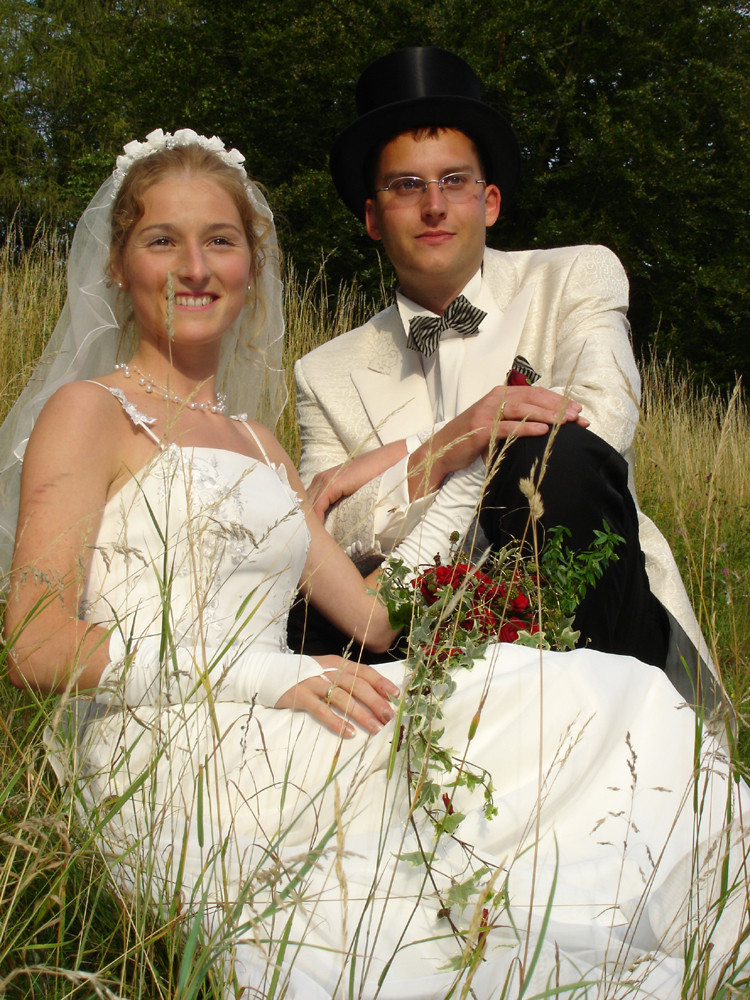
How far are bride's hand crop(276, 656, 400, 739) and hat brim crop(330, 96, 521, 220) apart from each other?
237 centimetres

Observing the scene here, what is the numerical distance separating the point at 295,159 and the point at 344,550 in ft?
38.4

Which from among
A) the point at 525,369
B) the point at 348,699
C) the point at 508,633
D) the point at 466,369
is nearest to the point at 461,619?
the point at 508,633

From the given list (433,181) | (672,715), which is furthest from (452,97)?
(672,715)

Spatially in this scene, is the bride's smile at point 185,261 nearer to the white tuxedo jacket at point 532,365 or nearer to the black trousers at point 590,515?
the white tuxedo jacket at point 532,365

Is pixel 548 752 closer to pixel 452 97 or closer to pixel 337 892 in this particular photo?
pixel 337 892

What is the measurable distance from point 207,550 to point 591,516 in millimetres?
1150

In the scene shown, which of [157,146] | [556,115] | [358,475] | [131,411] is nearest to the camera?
[131,411]

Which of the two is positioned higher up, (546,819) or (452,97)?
Answer: (452,97)

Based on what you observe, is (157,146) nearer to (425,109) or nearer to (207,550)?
(425,109)

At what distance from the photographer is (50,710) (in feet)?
6.36

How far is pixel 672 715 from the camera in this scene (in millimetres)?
1854

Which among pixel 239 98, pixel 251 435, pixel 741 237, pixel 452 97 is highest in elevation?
pixel 239 98

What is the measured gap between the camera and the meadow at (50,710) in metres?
1.37

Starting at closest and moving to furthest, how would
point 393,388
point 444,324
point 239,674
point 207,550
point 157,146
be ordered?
point 239,674 → point 207,550 → point 157,146 → point 444,324 → point 393,388
